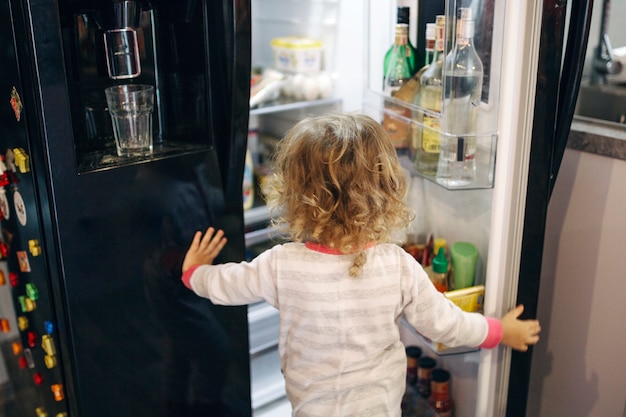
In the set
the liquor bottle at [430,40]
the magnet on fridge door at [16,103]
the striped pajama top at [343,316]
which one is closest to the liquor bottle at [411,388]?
the striped pajama top at [343,316]

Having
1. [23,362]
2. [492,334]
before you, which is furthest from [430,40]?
[23,362]

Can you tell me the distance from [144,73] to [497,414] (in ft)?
3.50

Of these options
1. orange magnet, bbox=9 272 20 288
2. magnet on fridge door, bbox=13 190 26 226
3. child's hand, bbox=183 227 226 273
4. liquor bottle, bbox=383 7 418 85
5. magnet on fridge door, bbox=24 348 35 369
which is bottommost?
magnet on fridge door, bbox=24 348 35 369

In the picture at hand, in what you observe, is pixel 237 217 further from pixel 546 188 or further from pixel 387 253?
pixel 546 188

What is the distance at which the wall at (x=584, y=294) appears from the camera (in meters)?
1.53

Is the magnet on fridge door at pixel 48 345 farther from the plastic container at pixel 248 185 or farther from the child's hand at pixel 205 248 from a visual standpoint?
the plastic container at pixel 248 185

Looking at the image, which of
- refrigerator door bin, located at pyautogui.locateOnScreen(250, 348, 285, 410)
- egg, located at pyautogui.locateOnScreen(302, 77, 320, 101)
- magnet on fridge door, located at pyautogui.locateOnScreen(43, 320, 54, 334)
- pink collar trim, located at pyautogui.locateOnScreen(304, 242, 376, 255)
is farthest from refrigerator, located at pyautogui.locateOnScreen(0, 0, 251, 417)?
egg, located at pyautogui.locateOnScreen(302, 77, 320, 101)

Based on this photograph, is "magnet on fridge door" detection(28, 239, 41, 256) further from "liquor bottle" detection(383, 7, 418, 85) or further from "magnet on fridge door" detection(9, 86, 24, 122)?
"liquor bottle" detection(383, 7, 418, 85)

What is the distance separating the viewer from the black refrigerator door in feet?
3.94

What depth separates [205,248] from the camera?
1376 mm

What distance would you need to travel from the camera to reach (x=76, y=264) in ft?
3.92

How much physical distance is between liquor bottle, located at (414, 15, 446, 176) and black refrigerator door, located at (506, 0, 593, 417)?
229mm

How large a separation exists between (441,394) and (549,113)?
79 cm

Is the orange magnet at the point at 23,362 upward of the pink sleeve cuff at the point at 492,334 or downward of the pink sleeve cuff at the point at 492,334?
downward
